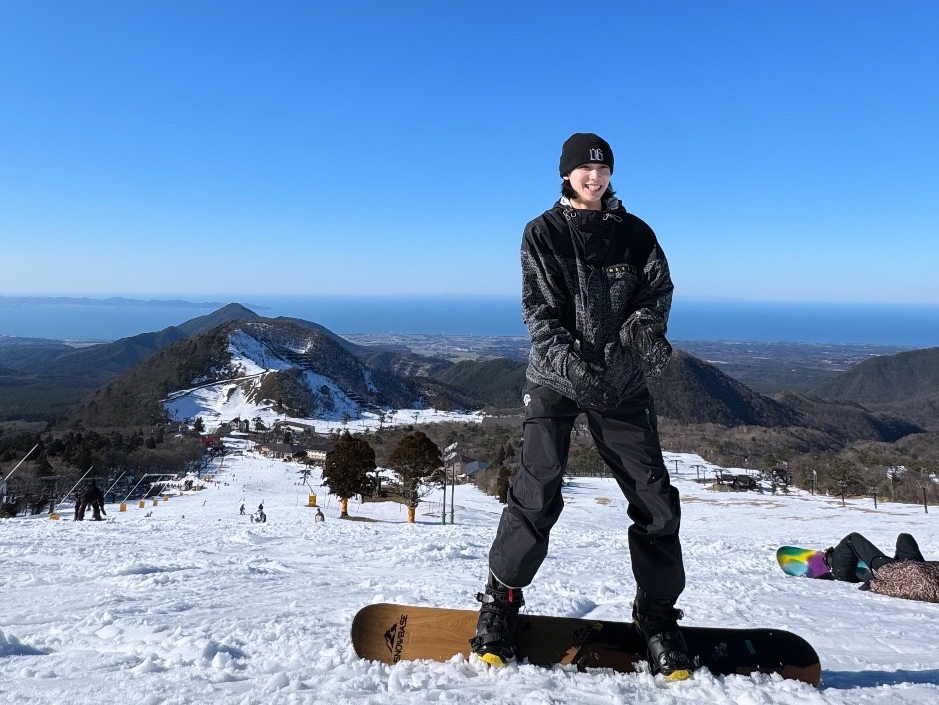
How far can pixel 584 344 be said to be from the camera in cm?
279

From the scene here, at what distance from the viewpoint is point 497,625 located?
279 centimetres

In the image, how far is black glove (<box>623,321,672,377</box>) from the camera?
2.70 meters

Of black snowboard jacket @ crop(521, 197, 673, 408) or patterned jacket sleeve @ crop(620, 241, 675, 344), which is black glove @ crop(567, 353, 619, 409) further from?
patterned jacket sleeve @ crop(620, 241, 675, 344)

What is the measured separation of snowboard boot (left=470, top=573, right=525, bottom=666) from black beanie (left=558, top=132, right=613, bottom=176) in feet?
6.77

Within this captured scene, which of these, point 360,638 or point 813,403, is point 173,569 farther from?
point 813,403

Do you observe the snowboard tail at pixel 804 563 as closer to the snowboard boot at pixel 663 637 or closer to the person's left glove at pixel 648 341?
the snowboard boot at pixel 663 637

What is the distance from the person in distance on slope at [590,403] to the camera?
276 centimetres

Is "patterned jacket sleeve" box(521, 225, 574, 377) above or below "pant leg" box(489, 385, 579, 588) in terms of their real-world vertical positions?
above

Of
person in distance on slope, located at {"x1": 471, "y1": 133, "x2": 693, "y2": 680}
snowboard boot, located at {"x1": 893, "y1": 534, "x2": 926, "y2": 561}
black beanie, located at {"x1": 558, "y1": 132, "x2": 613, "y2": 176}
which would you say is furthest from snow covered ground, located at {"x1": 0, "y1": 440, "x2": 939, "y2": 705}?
black beanie, located at {"x1": 558, "y1": 132, "x2": 613, "y2": 176}

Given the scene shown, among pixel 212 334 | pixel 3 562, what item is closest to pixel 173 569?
pixel 3 562

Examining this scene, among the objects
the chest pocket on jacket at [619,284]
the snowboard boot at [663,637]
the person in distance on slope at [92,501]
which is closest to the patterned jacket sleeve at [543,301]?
the chest pocket on jacket at [619,284]

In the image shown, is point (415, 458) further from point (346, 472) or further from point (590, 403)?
point (590, 403)

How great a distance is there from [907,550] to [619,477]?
15.2 ft

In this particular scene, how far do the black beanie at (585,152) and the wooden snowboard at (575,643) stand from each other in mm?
2260
